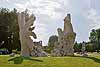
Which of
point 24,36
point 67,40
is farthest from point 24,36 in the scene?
point 67,40

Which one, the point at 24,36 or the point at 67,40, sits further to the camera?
the point at 67,40

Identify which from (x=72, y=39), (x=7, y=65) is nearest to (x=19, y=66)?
(x=7, y=65)

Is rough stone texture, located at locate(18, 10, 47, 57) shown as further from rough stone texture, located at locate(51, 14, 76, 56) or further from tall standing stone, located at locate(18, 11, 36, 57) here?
rough stone texture, located at locate(51, 14, 76, 56)

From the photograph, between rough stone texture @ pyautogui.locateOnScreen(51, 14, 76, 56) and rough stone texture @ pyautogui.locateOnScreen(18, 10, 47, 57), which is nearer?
rough stone texture @ pyautogui.locateOnScreen(18, 10, 47, 57)

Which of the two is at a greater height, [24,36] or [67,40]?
[24,36]

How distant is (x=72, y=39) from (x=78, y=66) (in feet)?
47.6

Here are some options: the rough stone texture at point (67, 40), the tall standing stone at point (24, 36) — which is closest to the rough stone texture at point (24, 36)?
the tall standing stone at point (24, 36)

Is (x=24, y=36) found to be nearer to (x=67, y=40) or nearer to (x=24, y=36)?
(x=24, y=36)

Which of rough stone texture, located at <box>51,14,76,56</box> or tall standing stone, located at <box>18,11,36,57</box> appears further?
rough stone texture, located at <box>51,14,76,56</box>

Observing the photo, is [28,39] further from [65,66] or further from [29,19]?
[65,66]

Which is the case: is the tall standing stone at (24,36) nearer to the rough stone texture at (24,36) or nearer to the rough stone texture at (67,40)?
the rough stone texture at (24,36)

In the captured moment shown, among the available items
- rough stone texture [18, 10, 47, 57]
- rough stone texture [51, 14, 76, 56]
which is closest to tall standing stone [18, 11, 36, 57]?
rough stone texture [18, 10, 47, 57]

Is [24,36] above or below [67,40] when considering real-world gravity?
above

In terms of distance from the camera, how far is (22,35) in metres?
35.4
